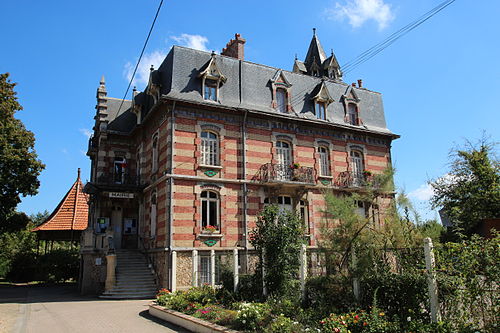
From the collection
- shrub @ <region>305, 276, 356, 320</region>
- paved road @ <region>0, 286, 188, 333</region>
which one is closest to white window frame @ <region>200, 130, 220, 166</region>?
paved road @ <region>0, 286, 188, 333</region>

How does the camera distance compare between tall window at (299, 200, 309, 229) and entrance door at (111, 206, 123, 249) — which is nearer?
tall window at (299, 200, 309, 229)

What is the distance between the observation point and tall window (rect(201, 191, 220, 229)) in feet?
62.5

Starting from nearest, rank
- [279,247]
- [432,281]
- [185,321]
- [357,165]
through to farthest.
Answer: [432,281] → [185,321] → [279,247] → [357,165]

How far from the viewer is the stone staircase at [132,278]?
58.6 ft

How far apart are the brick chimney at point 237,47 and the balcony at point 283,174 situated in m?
6.90

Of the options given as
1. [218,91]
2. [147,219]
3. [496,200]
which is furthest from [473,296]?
[496,200]

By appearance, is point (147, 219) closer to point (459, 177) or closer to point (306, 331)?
point (306, 331)

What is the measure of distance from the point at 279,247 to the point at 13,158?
17690 millimetres

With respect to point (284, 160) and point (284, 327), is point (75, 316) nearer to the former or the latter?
point (284, 327)

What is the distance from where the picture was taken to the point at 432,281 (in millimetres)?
7574

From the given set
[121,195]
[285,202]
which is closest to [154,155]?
[121,195]

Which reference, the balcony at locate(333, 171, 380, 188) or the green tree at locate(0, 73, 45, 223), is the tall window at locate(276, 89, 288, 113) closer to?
the balcony at locate(333, 171, 380, 188)

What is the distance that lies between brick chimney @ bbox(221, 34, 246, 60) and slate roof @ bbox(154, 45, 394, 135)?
1.02m

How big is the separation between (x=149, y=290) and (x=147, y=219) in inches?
167
